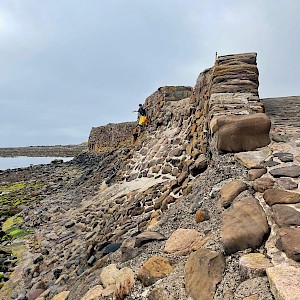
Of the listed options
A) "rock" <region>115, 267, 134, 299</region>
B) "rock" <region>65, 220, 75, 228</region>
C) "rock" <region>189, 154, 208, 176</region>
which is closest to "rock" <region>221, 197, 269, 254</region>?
"rock" <region>115, 267, 134, 299</region>

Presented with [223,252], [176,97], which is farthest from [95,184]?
[223,252]

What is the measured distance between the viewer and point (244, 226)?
2.18 m

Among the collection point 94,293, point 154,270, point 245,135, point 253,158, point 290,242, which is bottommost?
point 94,293

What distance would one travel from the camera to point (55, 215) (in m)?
9.23

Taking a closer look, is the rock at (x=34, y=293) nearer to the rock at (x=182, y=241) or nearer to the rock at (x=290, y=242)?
the rock at (x=182, y=241)

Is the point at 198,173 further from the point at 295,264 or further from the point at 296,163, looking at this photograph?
the point at 295,264

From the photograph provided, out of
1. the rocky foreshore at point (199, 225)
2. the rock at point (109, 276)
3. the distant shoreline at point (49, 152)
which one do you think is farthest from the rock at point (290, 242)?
the distant shoreline at point (49, 152)

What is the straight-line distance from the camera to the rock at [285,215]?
2.06m

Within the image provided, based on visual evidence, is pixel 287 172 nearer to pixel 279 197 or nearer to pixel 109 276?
pixel 279 197

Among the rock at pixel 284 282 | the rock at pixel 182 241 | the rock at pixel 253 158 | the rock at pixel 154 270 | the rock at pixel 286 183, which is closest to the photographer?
the rock at pixel 284 282

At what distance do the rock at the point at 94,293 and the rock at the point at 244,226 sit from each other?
118 cm

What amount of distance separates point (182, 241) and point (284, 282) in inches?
43.6

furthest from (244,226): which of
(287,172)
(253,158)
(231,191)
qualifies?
(253,158)

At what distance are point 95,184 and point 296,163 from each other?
851 centimetres
